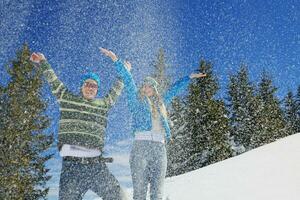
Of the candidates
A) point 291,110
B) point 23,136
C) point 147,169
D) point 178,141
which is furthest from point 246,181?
point 291,110

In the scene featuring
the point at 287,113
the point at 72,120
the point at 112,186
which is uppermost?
the point at 287,113

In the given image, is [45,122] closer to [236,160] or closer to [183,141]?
[183,141]

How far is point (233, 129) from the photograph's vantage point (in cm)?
5106

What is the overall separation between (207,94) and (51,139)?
19.4 metres

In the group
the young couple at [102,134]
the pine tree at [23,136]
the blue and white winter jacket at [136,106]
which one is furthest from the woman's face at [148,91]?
the pine tree at [23,136]

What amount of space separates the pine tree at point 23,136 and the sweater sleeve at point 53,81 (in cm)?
2301

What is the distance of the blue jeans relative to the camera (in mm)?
6762

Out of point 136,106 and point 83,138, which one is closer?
Answer: point 83,138

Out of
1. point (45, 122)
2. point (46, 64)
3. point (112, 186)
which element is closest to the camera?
point (112, 186)

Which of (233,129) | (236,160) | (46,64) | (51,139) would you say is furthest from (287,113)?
(46,64)

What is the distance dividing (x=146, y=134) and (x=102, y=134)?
2.92 feet

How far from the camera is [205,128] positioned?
43.1 meters

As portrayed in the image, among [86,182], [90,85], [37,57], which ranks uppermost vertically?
[37,57]

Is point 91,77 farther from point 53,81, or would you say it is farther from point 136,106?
point 136,106
